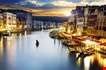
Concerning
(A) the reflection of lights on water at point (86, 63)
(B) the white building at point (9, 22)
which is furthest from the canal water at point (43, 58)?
(B) the white building at point (9, 22)

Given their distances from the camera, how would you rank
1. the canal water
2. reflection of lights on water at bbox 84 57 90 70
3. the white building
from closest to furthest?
reflection of lights on water at bbox 84 57 90 70 < the canal water < the white building

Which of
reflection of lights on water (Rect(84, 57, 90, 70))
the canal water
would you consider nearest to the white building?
the canal water

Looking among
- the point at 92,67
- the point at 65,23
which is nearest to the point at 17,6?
the point at 65,23

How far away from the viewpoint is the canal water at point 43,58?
9.64 metres

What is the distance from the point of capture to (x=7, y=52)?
12.1 metres

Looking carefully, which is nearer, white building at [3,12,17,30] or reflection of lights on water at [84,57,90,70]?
reflection of lights on water at [84,57,90,70]

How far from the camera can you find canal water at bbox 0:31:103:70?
31.6 feet

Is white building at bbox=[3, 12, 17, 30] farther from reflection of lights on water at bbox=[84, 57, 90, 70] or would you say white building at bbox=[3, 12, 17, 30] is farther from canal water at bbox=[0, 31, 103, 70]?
reflection of lights on water at bbox=[84, 57, 90, 70]

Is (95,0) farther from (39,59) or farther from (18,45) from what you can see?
(18,45)

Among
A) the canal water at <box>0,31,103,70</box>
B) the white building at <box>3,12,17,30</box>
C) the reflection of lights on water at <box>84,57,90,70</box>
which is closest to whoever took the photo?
the reflection of lights on water at <box>84,57,90,70</box>

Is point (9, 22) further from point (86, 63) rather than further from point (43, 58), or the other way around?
point (86, 63)

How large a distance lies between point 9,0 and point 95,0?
2.33 m

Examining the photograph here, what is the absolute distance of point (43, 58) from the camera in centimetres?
1084

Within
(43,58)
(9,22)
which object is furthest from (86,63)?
(9,22)
